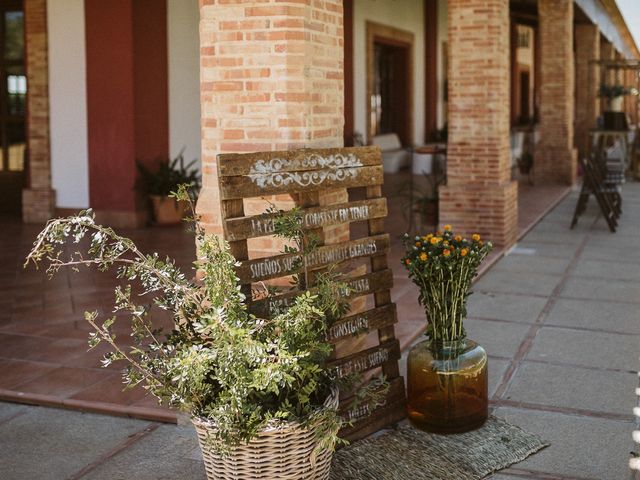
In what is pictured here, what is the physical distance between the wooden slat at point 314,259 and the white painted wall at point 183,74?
6.48 m

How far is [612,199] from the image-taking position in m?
9.73

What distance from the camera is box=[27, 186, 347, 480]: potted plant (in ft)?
8.66

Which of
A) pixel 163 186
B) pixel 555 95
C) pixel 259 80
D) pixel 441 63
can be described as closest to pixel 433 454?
pixel 259 80

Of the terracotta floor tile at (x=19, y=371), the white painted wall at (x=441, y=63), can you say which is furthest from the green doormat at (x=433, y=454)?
the white painted wall at (x=441, y=63)

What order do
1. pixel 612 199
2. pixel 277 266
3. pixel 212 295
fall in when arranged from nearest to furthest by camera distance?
pixel 212 295 → pixel 277 266 → pixel 612 199

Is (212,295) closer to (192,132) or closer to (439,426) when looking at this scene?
(439,426)

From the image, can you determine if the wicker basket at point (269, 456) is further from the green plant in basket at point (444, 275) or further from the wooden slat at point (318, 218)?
the green plant in basket at point (444, 275)

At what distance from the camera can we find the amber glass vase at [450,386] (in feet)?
11.6

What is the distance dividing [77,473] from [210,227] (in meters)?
1.25

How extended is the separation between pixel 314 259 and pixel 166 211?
6.37m

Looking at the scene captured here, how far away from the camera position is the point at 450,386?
3.54 meters

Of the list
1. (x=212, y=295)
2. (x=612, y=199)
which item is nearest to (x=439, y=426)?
(x=212, y=295)

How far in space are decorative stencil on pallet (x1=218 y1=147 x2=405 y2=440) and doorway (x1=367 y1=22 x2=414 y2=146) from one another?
35.9 feet

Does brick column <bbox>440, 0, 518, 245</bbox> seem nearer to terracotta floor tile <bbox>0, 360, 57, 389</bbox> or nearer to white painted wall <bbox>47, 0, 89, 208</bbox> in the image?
white painted wall <bbox>47, 0, 89, 208</bbox>
